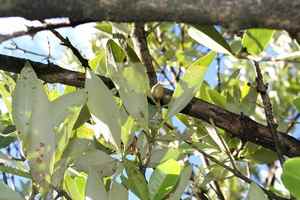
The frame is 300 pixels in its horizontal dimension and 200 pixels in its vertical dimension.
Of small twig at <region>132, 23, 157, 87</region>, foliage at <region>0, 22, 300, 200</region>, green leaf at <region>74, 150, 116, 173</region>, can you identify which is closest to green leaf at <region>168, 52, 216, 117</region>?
foliage at <region>0, 22, 300, 200</region>

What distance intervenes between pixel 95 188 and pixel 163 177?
0.10 m

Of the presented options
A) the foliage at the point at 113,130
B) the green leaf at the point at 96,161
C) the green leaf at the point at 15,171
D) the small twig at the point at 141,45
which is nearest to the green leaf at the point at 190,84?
the foliage at the point at 113,130

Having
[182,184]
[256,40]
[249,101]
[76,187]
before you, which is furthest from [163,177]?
[249,101]

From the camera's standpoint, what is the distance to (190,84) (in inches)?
36.0

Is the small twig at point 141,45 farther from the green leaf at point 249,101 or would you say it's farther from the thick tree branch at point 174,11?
the thick tree branch at point 174,11

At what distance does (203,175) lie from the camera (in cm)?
118

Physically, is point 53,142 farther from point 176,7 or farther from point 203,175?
point 203,175

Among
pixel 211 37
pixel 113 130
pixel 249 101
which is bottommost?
pixel 249 101

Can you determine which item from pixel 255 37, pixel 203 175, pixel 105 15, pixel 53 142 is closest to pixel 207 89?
pixel 203 175

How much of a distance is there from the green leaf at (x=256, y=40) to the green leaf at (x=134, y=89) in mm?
152

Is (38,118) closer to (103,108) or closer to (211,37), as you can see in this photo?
(103,108)

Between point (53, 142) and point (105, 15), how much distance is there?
0.24 meters

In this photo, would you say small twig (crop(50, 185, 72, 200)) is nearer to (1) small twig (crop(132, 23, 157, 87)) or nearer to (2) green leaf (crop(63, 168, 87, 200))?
(2) green leaf (crop(63, 168, 87, 200))

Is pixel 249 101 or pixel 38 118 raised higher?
pixel 38 118
